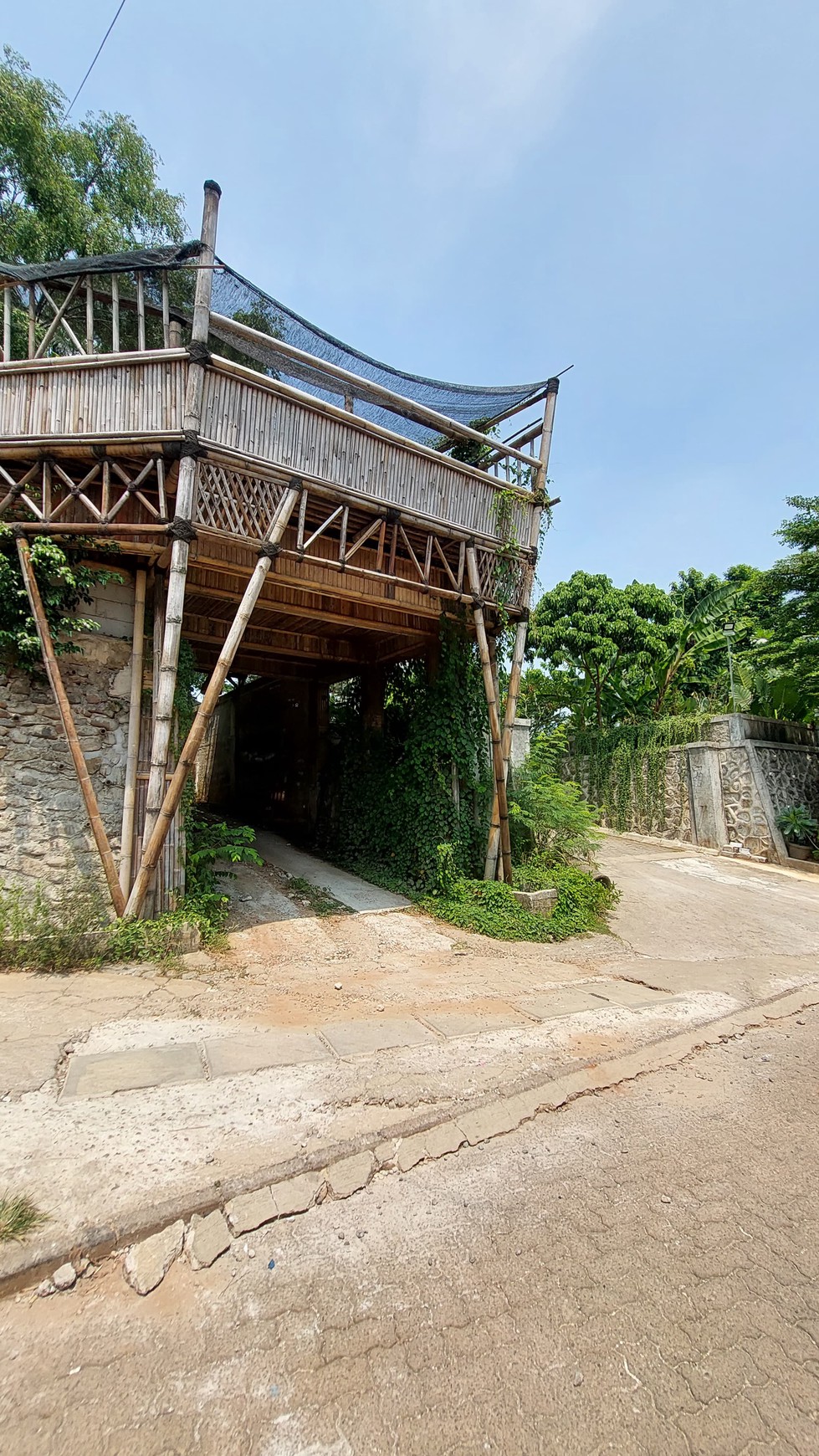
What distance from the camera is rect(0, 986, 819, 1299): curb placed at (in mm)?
2037

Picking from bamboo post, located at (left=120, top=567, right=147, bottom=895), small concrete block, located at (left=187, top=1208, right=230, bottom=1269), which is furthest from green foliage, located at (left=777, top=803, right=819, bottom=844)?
small concrete block, located at (left=187, top=1208, right=230, bottom=1269)

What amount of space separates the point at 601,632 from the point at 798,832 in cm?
703

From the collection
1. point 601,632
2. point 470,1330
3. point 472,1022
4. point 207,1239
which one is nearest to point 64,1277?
point 207,1239

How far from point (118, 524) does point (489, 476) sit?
15.5 feet

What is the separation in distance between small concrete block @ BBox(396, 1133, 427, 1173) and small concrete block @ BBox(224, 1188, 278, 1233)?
63 centimetres

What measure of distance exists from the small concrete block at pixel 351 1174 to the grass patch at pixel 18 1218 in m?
1.10

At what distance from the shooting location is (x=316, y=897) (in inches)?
317

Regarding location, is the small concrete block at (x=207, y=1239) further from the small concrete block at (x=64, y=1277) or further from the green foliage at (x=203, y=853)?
the green foliage at (x=203, y=853)

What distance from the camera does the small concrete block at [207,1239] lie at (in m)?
2.11

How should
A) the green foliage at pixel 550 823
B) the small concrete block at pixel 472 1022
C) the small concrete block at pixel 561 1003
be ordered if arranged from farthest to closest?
the green foliage at pixel 550 823 < the small concrete block at pixel 561 1003 < the small concrete block at pixel 472 1022

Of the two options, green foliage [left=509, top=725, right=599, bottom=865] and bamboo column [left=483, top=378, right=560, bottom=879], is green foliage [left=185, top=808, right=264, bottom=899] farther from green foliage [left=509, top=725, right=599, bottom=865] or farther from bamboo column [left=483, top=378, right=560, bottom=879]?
green foliage [left=509, top=725, right=599, bottom=865]

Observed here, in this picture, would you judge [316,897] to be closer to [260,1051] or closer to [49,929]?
[49,929]

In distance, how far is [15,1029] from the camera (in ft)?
12.1

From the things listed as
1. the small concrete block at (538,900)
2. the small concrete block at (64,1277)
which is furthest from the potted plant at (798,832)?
the small concrete block at (64,1277)
